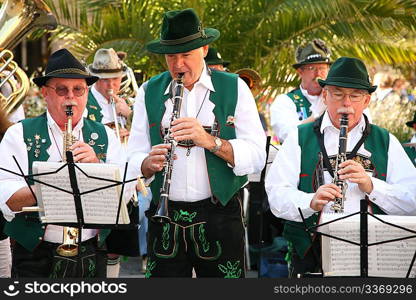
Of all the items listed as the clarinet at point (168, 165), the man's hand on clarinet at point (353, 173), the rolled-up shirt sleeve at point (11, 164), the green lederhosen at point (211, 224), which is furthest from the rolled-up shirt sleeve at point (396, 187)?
the rolled-up shirt sleeve at point (11, 164)

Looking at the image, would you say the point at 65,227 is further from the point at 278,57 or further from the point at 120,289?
the point at 278,57

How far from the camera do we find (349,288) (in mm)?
3543

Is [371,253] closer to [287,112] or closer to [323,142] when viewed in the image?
[323,142]

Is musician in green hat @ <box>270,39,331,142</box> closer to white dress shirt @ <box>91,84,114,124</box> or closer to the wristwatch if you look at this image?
white dress shirt @ <box>91,84,114,124</box>

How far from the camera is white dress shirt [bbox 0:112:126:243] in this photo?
199 inches

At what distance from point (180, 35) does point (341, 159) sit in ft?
3.81

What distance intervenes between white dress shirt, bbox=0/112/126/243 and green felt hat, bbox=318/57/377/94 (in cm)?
131

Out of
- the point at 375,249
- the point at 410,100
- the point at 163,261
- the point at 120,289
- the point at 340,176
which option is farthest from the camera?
the point at 410,100

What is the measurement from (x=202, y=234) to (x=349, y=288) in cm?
170

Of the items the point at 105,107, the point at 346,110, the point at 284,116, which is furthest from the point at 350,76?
the point at 105,107

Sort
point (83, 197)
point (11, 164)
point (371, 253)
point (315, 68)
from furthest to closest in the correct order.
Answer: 1. point (315, 68)
2. point (11, 164)
3. point (83, 197)
4. point (371, 253)

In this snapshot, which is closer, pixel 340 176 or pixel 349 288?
pixel 349 288

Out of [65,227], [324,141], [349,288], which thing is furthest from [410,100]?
[349,288]

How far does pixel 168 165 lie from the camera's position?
497 centimetres
